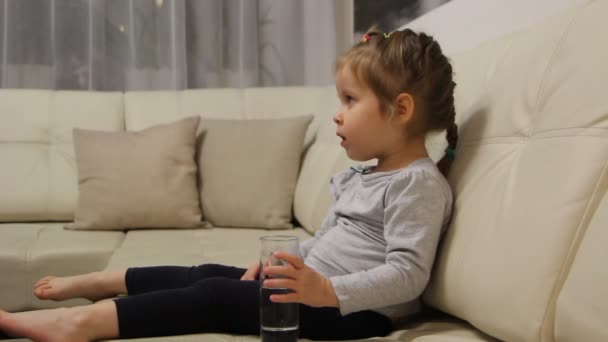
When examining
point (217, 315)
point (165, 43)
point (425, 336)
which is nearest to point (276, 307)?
point (217, 315)

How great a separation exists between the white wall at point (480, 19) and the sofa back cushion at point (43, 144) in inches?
51.1

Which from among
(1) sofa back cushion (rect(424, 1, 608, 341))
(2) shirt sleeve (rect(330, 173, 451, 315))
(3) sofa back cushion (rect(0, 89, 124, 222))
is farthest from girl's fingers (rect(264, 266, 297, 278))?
(3) sofa back cushion (rect(0, 89, 124, 222))

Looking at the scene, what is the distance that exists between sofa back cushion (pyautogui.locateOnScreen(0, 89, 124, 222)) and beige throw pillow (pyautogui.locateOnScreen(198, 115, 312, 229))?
0.48 m

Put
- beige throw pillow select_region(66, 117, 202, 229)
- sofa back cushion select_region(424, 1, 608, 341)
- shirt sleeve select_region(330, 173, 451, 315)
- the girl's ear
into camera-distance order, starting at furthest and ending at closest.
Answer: beige throw pillow select_region(66, 117, 202, 229)
the girl's ear
shirt sleeve select_region(330, 173, 451, 315)
sofa back cushion select_region(424, 1, 608, 341)

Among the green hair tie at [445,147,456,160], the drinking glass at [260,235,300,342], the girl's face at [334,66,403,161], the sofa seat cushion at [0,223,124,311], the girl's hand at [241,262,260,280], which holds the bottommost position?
the sofa seat cushion at [0,223,124,311]

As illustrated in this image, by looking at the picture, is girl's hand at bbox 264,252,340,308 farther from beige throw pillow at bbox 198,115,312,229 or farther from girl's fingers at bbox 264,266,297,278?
beige throw pillow at bbox 198,115,312,229

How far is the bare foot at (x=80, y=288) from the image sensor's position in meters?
1.57

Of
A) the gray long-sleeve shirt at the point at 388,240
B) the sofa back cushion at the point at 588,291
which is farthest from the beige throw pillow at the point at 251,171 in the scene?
the sofa back cushion at the point at 588,291

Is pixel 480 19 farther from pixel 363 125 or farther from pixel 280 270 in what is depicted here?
pixel 280 270

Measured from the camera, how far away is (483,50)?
4.78 ft

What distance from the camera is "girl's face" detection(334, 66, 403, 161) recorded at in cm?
137

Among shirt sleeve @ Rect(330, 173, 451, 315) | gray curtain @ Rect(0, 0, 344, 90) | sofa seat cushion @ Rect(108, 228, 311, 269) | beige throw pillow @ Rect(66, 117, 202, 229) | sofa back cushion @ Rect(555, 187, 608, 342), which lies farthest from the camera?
gray curtain @ Rect(0, 0, 344, 90)

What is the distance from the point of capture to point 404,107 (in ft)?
4.43

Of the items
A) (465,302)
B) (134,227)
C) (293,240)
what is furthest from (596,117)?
(134,227)
